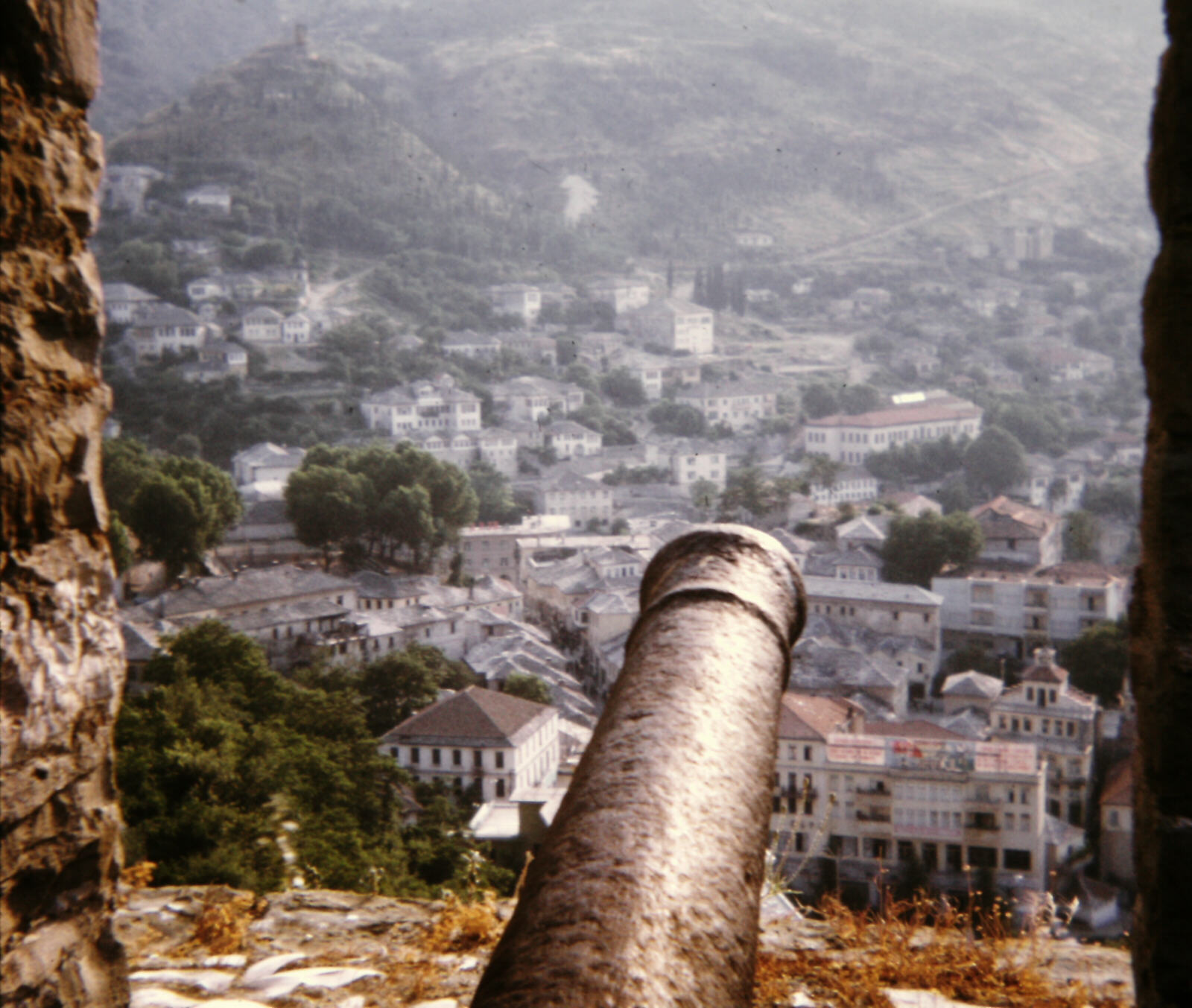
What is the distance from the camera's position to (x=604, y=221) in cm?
4056

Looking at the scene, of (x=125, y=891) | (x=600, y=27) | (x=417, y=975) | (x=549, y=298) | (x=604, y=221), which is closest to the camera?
(x=417, y=975)

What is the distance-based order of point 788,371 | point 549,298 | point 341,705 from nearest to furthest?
point 341,705 → point 788,371 → point 549,298

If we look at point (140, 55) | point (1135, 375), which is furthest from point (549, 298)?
point (140, 55)

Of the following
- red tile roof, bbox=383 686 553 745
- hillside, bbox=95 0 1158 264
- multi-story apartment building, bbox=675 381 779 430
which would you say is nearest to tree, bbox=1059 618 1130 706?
red tile roof, bbox=383 686 553 745

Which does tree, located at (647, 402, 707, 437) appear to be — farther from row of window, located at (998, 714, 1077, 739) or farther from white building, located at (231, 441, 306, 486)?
row of window, located at (998, 714, 1077, 739)

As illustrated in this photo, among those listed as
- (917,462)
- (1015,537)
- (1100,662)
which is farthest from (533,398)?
(1100,662)

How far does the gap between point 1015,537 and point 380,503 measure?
848 cm

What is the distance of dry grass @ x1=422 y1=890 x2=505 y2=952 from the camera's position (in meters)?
1.81

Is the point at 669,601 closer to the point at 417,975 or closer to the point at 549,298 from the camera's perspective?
the point at 417,975

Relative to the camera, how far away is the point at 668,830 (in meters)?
0.96

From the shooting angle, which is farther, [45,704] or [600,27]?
[600,27]

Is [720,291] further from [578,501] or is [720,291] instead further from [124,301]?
[578,501]

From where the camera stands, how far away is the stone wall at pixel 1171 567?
822 millimetres

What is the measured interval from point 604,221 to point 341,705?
3514 centimetres
